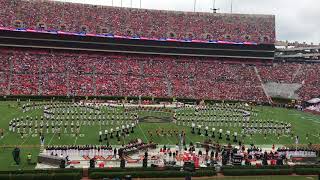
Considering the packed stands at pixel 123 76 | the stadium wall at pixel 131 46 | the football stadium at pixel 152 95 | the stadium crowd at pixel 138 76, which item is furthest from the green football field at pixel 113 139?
the stadium wall at pixel 131 46

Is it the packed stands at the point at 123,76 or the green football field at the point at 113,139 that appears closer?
the green football field at the point at 113,139

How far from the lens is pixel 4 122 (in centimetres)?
3494

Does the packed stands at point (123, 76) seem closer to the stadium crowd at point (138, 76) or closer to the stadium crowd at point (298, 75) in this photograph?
the stadium crowd at point (138, 76)

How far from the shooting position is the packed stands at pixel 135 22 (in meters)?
67.5

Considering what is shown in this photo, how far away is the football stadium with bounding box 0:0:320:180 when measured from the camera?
76.3 feet

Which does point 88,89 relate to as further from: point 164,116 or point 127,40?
point 164,116

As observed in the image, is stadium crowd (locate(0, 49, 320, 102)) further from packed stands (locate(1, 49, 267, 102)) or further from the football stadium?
the football stadium

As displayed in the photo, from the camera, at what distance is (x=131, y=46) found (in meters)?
69.9

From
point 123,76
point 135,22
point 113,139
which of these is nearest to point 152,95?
point 123,76

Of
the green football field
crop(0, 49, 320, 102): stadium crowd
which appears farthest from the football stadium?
crop(0, 49, 320, 102): stadium crowd

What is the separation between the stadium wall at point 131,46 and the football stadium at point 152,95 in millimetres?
163

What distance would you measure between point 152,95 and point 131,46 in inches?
522

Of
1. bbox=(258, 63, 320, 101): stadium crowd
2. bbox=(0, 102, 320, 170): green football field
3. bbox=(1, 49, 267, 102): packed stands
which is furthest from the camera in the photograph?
bbox=(258, 63, 320, 101): stadium crowd

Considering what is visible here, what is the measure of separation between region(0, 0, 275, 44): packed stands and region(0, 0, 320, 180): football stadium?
0.62 ft
